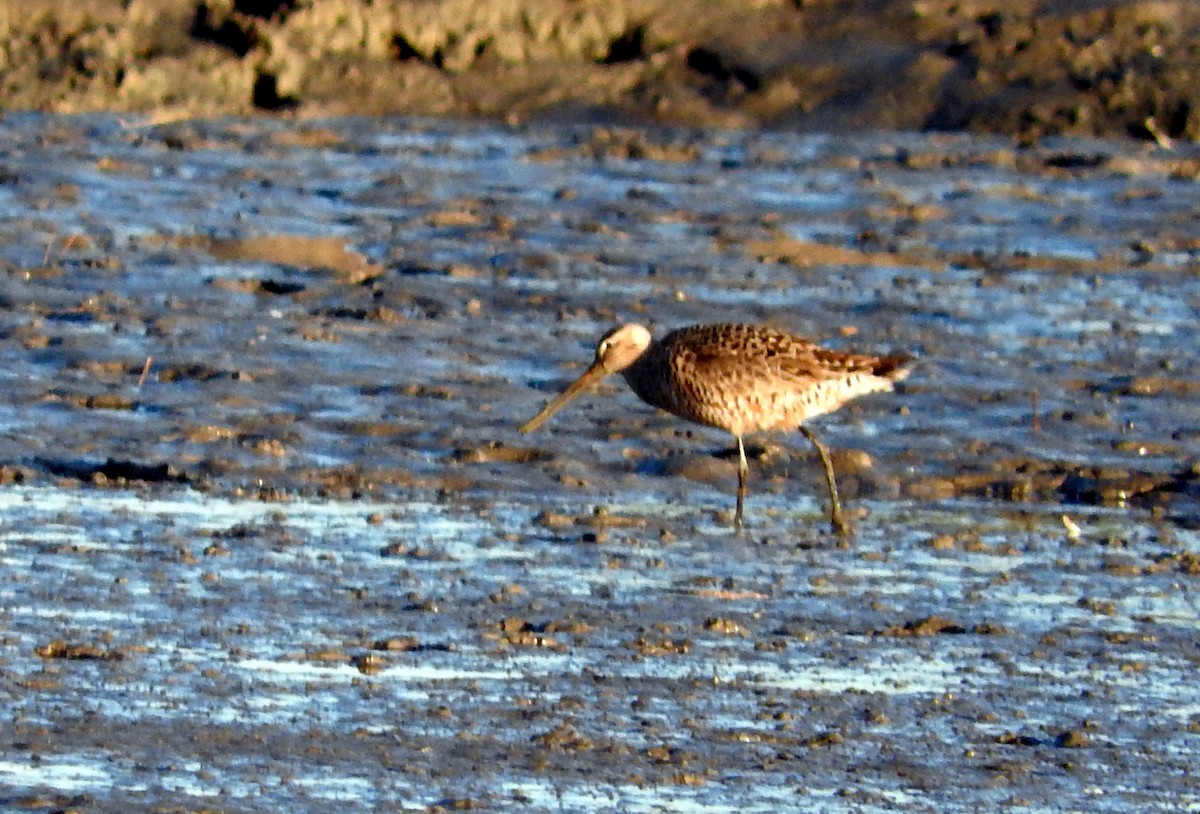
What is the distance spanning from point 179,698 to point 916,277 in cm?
904

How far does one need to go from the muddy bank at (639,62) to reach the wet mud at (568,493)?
1340 millimetres

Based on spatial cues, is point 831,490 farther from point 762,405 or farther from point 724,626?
point 724,626

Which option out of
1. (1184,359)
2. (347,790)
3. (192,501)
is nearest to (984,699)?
(347,790)

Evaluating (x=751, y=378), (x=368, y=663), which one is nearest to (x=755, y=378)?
(x=751, y=378)

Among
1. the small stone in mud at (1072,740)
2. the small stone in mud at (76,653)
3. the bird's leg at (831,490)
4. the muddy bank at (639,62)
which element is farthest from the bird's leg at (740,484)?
the muddy bank at (639,62)

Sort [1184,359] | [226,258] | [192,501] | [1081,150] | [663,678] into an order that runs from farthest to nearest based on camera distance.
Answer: [1081,150] < [226,258] < [1184,359] < [192,501] < [663,678]

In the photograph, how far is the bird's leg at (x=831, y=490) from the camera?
9.41 meters

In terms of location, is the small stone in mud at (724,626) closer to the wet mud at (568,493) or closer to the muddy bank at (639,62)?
the wet mud at (568,493)

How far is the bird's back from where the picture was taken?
10.3 m

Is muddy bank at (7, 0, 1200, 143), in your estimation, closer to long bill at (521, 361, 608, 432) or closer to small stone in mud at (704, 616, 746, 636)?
long bill at (521, 361, 608, 432)

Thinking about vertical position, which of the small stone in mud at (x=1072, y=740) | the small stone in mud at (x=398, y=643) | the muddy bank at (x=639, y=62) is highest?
the small stone in mud at (x=1072, y=740)

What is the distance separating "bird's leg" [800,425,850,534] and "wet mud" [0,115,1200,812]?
9cm

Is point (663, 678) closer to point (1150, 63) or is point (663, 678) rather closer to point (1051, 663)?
point (1051, 663)

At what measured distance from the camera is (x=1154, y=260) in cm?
1562
